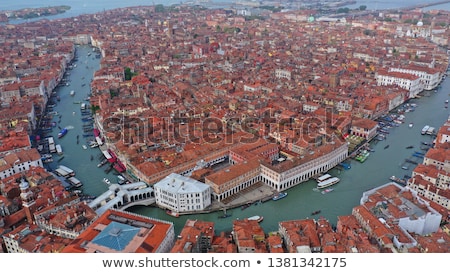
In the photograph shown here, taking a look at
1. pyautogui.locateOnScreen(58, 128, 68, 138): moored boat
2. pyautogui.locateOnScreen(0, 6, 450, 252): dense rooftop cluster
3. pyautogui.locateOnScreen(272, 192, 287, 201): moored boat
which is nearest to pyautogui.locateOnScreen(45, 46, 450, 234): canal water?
pyautogui.locateOnScreen(272, 192, 287, 201): moored boat

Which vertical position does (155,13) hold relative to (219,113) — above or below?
above

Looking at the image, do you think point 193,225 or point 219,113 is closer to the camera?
point 193,225

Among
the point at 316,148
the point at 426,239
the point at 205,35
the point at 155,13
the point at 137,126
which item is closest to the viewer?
the point at 426,239

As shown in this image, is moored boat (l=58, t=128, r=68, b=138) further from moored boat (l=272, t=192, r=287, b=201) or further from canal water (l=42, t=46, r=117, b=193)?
moored boat (l=272, t=192, r=287, b=201)

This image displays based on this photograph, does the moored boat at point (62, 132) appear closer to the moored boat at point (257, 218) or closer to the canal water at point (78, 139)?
the canal water at point (78, 139)

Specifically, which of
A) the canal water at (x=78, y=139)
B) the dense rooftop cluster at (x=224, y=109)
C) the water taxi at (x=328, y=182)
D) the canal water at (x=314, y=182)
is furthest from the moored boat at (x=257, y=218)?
the canal water at (x=78, y=139)

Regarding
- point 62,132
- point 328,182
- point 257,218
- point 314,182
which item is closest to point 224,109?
point 314,182

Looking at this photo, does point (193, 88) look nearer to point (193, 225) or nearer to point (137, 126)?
point (137, 126)

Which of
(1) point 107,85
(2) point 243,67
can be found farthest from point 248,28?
(1) point 107,85
